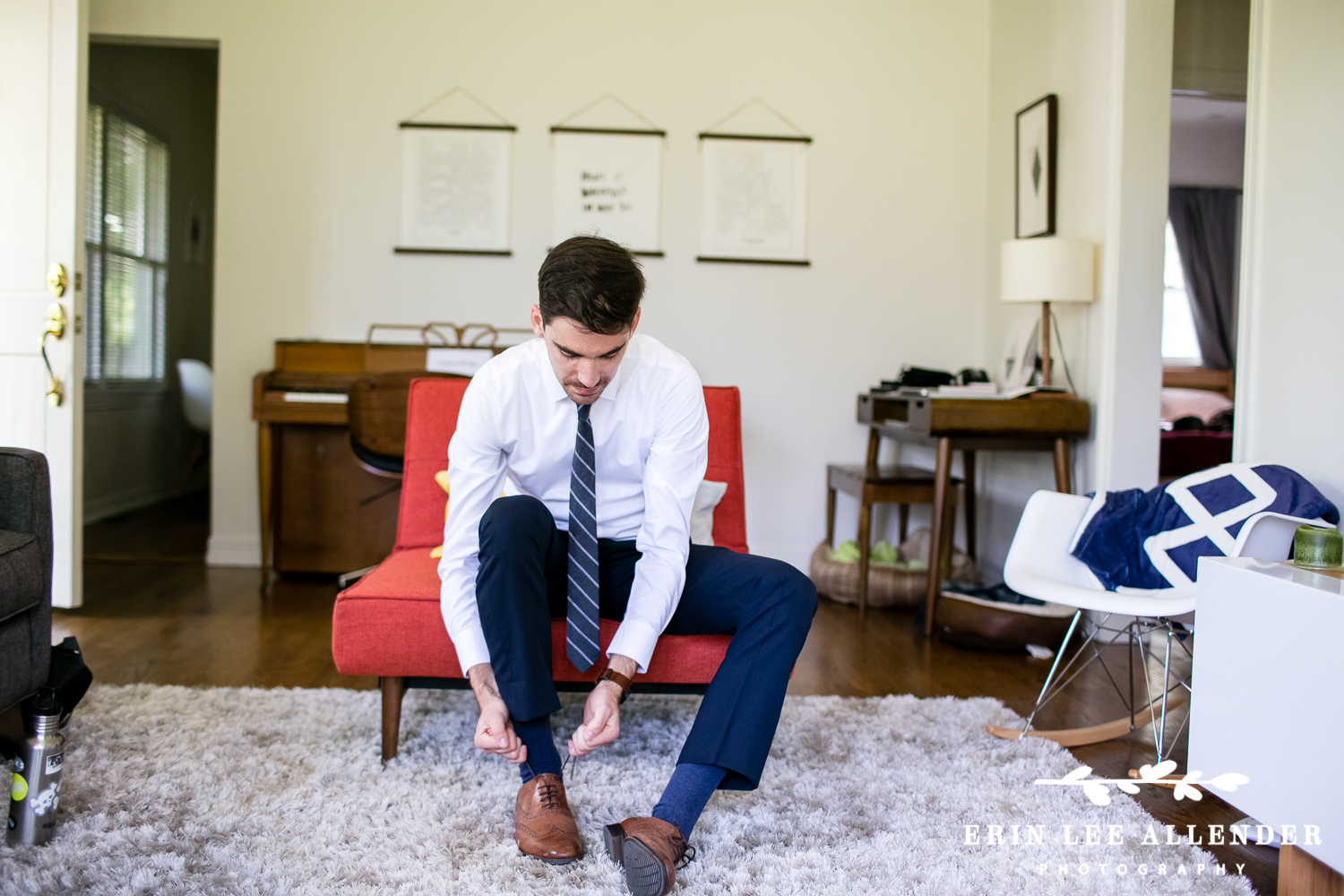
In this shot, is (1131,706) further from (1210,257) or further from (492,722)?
(1210,257)

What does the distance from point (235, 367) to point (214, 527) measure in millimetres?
695

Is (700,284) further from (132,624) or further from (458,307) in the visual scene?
(132,624)

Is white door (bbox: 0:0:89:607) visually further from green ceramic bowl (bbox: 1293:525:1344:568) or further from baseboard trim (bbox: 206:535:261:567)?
green ceramic bowl (bbox: 1293:525:1344:568)

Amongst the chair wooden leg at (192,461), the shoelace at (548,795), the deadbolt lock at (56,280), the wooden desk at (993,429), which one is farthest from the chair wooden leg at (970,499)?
the chair wooden leg at (192,461)

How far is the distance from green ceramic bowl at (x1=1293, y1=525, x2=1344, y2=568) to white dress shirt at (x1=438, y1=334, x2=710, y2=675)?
105 centimetres

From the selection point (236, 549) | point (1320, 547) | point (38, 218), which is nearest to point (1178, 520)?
point (1320, 547)

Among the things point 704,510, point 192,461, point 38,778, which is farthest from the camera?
point 192,461

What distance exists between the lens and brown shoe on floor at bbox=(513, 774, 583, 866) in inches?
60.9

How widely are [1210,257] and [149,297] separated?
6.79 m

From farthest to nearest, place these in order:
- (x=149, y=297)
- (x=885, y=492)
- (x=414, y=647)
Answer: (x=149, y=297) < (x=885, y=492) < (x=414, y=647)

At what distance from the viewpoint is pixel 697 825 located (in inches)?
66.2

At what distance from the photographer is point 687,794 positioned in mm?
1545

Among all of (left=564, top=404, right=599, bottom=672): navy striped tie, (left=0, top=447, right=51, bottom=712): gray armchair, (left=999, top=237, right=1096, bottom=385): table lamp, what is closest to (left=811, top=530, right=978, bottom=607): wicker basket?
(left=999, top=237, right=1096, bottom=385): table lamp

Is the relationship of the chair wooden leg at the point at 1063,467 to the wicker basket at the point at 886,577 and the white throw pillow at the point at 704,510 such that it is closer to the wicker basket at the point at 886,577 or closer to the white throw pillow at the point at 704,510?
the wicker basket at the point at 886,577
